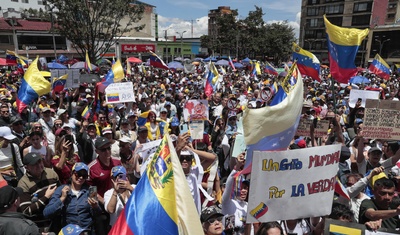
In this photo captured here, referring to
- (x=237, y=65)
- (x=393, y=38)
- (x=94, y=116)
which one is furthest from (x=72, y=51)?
(x=393, y=38)

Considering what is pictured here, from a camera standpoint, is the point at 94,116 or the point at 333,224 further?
the point at 94,116

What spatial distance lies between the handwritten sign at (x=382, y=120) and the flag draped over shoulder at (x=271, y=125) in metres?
1.46

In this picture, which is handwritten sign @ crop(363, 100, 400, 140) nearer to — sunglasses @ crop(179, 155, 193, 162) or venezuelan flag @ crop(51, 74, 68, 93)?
sunglasses @ crop(179, 155, 193, 162)

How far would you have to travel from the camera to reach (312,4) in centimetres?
6875

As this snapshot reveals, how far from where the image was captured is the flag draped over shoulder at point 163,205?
2164mm

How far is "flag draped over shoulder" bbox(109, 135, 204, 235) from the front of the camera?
216 centimetres

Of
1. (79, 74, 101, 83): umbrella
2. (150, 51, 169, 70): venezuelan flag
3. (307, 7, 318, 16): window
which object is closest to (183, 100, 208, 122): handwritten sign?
(150, 51, 169, 70): venezuelan flag

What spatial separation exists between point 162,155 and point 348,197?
2354mm

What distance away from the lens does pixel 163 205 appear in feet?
7.32

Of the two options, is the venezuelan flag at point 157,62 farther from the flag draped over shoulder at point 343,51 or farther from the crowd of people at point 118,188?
the crowd of people at point 118,188

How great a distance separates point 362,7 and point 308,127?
68090 millimetres

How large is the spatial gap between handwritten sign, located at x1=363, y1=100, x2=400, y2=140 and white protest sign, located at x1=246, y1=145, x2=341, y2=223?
72.3 inches

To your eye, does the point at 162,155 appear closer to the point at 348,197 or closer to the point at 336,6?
the point at 348,197

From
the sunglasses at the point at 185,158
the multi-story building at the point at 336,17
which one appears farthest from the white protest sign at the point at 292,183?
the multi-story building at the point at 336,17
